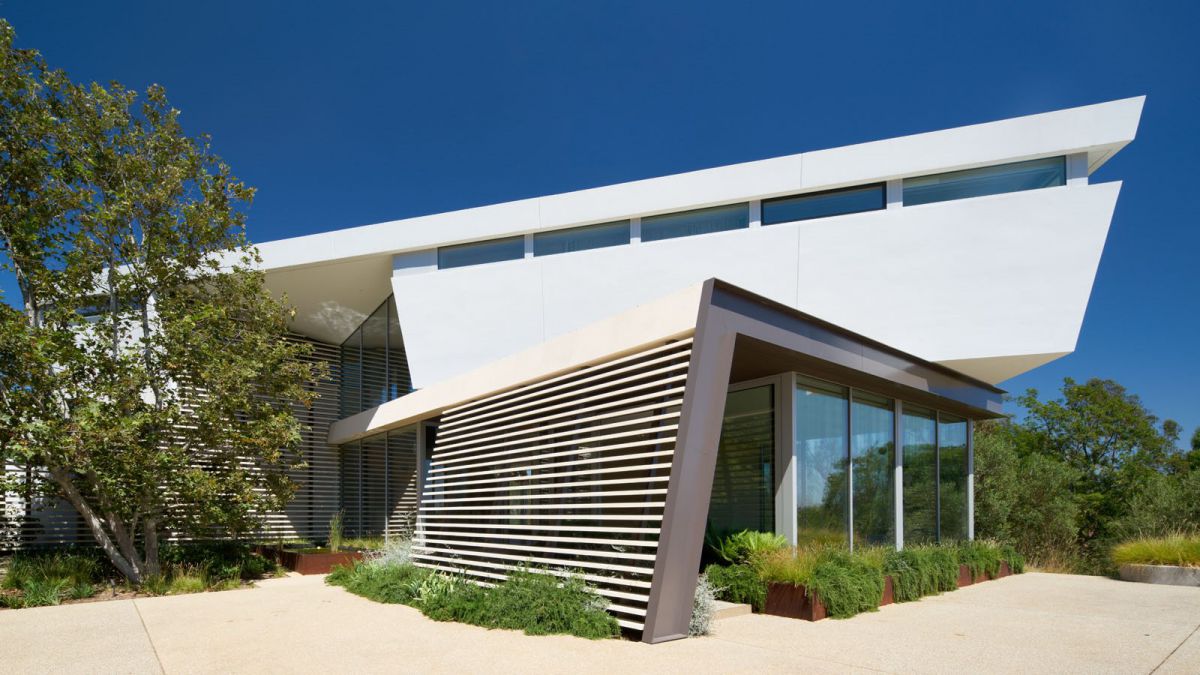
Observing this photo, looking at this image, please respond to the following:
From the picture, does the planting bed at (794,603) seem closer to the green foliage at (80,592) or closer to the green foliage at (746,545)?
the green foliage at (746,545)

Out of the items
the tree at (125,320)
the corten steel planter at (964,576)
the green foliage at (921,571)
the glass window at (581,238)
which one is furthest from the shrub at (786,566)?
the glass window at (581,238)

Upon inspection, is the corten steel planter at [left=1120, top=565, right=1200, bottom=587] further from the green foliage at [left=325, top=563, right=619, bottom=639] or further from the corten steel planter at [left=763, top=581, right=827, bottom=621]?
the green foliage at [left=325, top=563, right=619, bottom=639]

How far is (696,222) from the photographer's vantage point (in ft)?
52.5

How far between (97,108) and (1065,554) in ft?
82.6

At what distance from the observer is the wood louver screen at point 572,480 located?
7207 millimetres

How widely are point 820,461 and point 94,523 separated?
1185 cm

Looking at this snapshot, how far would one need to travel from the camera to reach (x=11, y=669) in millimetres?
6391

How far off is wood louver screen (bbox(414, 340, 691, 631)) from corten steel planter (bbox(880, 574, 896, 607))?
3.86 meters

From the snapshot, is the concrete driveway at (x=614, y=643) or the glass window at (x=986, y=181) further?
the glass window at (x=986, y=181)

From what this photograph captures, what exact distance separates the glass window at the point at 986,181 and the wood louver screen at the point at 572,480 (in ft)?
28.6

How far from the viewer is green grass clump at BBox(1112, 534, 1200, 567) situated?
12477mm

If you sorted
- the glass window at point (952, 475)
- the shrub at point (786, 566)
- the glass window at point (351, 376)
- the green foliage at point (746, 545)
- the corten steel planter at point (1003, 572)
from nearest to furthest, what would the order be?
the shrub at point (786, 566), the green foliage at point (746, 545), the corten steel planter at point (1003, 572), the glass window at point (952, 475), the glass window at point (351, 376)

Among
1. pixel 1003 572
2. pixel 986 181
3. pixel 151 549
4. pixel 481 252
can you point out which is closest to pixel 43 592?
pixel 151 549

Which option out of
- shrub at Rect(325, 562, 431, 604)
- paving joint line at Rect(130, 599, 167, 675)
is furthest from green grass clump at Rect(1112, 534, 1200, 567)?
paving joint line at Rect(130, 599, 167, 675)
